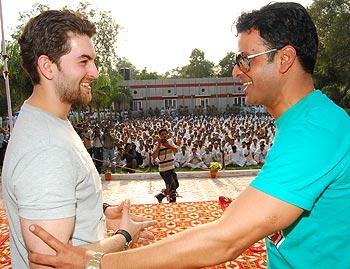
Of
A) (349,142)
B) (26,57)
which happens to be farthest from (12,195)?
Answer: (349,142)

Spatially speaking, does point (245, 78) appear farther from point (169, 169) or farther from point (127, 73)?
point (127, 73)

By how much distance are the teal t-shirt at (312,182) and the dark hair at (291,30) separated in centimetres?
17

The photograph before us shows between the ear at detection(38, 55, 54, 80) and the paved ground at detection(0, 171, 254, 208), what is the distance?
695 cm

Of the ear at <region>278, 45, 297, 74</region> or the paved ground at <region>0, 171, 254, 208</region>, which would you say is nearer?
the ear at <region>278, 45, 297, 74</region>

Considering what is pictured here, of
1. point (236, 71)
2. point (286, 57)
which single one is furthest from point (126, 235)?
point (286, 57)

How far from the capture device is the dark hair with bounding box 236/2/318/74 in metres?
1.53

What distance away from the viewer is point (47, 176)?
1331mm

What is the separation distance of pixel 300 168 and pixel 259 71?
0.55 metres

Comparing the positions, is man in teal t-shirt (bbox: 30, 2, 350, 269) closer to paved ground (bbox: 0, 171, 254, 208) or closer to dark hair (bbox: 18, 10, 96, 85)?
dark hair (bbox: 18, 10, 96, 85)

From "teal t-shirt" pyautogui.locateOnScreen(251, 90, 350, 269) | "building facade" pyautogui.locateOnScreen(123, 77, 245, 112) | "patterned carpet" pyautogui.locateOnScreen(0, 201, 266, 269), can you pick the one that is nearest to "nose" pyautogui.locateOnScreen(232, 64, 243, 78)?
"teal t-shirt" pyautogui.locateOnScreen(251, 90, 350, 269)

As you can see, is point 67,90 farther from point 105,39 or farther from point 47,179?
point 105,39

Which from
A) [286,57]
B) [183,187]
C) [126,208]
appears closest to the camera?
[286,57]

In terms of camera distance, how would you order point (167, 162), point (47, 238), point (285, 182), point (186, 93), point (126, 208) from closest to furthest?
point (285, 182) → point (47, 238) → point (126, 208) → point (167, 162) → point (186, 93)

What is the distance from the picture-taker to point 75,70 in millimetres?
1624
